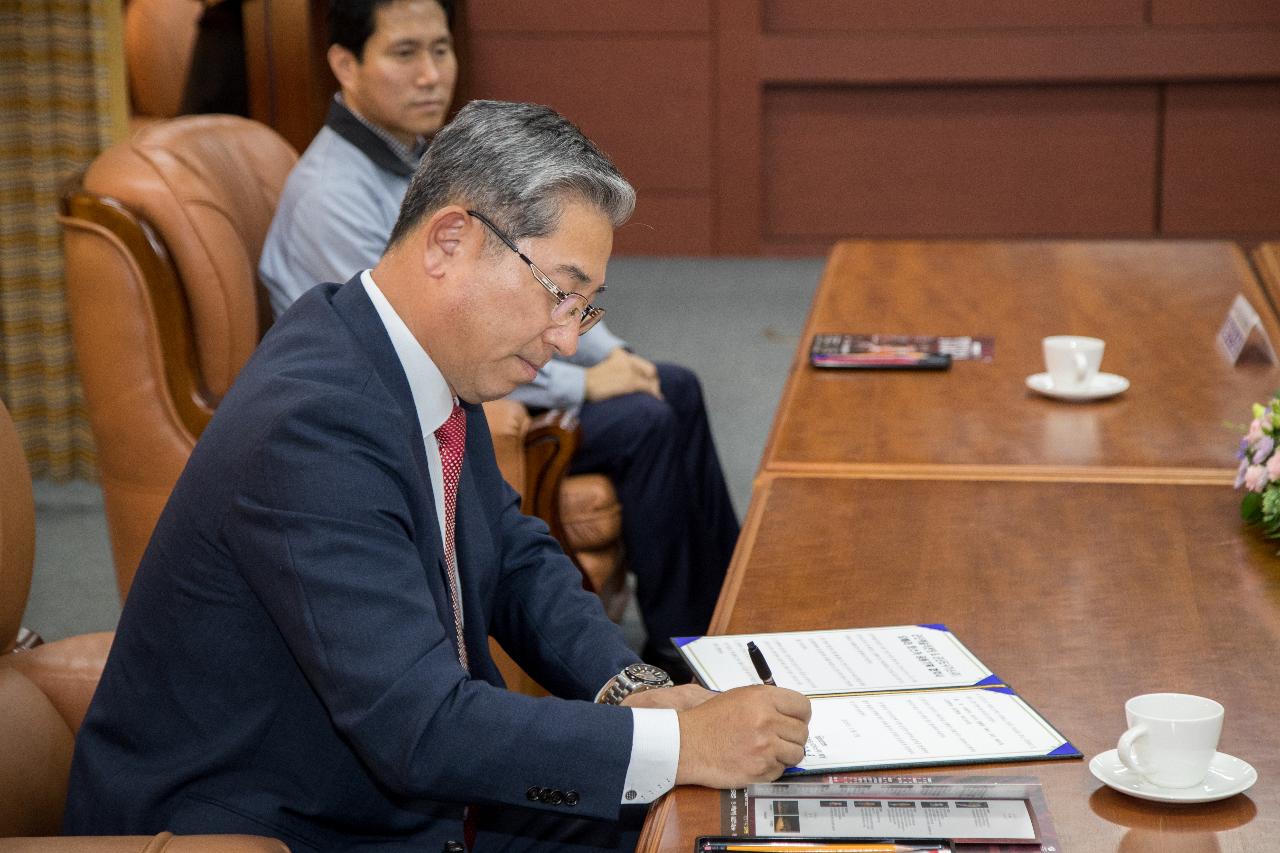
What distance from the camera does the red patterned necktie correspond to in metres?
1.53

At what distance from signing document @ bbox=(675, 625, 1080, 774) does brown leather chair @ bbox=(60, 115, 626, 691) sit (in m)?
1.24

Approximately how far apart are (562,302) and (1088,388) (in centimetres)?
121

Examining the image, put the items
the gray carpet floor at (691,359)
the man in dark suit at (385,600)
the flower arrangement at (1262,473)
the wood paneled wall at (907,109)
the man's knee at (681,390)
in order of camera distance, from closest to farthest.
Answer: the man in dark suit at (385,600) → the flower arrangement at (1262,473) → the man's knee at (681,390) → the gray carpet floor at (691,359) → the wood paneled wall at (907,109)

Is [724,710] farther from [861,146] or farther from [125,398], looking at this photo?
[861,146]

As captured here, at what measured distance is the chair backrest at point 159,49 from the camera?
18.3 feet

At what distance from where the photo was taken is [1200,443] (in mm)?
2143

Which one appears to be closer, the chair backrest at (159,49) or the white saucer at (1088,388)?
the white saucer at (1088,388)

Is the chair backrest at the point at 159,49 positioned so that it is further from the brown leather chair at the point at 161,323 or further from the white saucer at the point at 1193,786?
the white saucer at the point at 1193,786

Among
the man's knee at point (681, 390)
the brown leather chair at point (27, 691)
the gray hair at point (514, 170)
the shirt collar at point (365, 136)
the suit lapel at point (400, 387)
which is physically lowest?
the man's knee at point (681, 390)

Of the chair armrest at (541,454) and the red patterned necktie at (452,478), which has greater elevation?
the red patterned necktie at (452,478)

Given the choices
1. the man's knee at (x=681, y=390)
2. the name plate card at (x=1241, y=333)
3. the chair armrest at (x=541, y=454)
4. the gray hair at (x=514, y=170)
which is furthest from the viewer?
the man's knee at (x=681, y=390)

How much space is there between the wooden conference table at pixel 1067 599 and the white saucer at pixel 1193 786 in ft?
0.04

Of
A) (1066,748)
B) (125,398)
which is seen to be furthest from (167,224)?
(1066,748)

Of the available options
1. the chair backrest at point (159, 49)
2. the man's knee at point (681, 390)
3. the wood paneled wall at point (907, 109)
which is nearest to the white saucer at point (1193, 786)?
the man's knee at point (681, 390)
